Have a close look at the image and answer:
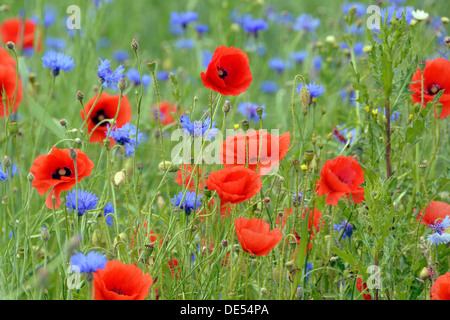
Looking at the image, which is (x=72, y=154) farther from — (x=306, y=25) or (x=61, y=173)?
(x=306, y=25)

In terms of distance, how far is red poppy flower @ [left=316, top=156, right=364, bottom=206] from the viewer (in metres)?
1.08

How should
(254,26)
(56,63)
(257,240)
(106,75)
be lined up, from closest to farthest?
(257,240) → (106,75) → (56,63) → (254,26)

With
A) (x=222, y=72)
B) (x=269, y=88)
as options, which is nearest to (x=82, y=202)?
(x=222, y=72)

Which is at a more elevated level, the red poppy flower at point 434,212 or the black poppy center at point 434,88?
the black poppy center at point 434,88

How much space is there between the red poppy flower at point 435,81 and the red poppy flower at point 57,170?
0.68 m

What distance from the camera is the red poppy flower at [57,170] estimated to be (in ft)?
3.36

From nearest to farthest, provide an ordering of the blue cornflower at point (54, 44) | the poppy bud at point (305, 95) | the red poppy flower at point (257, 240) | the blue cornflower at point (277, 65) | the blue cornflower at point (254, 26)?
the red poppy flower at point (257, 240)
the poppy bud at point (305, 95)
the blue cornflower at point (254, 26)
the blue cornflower at point (54, 44)
the blue cornflower at point (277, 65)

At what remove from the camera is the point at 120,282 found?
88cm

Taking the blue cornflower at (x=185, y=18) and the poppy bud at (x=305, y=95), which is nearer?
the poppy bud at (x=305, y=95)

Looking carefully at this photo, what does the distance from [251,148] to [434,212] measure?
40 centimetres

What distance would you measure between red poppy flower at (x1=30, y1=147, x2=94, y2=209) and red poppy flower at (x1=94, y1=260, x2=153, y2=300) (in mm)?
214

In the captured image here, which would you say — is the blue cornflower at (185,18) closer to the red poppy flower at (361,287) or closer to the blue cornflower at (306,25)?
the blue cornflower at (306,25)

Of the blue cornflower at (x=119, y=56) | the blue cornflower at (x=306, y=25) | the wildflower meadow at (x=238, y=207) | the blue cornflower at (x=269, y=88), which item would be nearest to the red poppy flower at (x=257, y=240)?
the wildflower meadow at (x=238, y=207)
